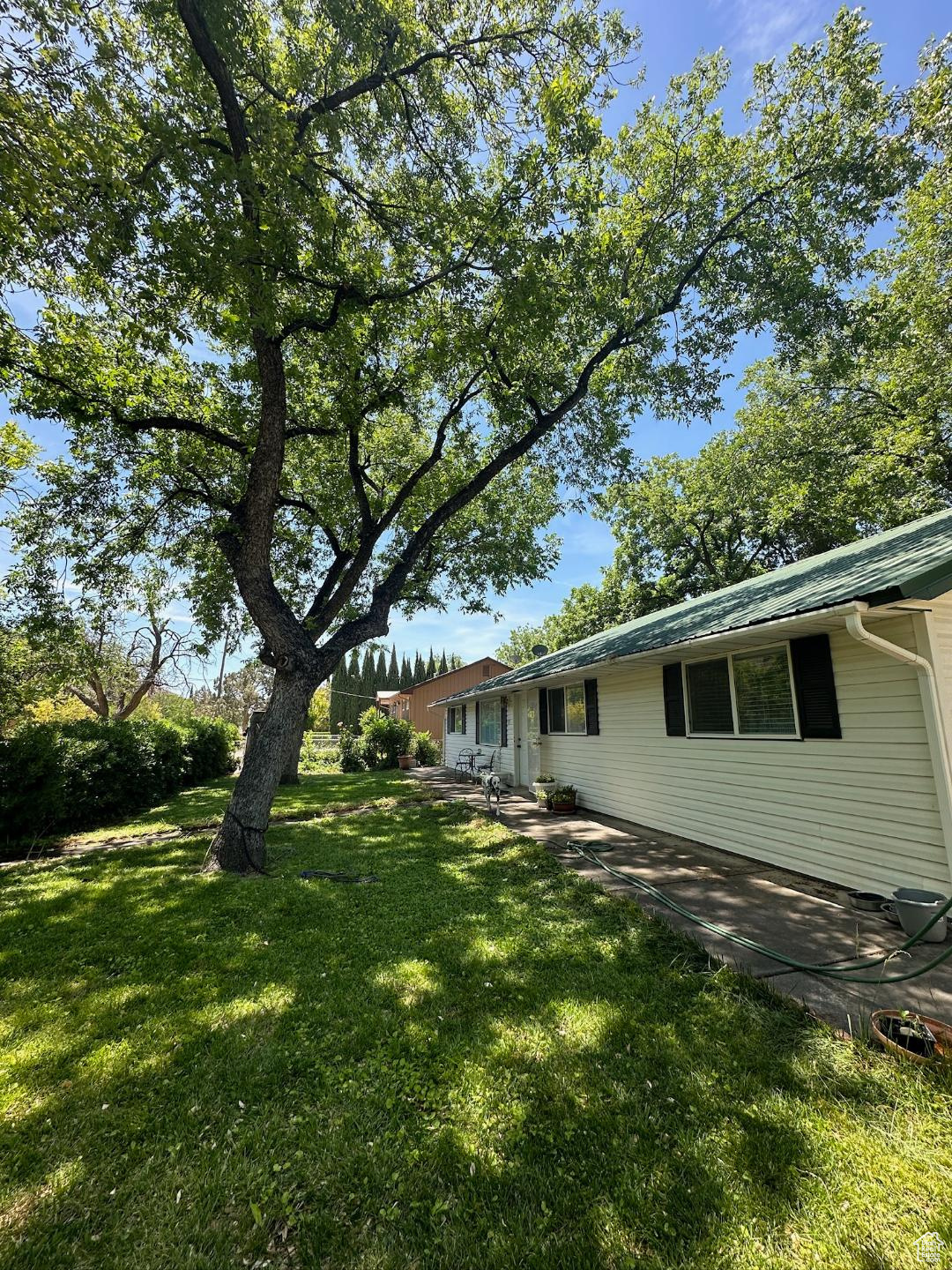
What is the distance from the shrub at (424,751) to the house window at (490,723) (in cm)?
626

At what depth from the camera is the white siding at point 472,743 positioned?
1400 centimetres

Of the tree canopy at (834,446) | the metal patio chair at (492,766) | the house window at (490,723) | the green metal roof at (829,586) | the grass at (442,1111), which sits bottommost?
the grass at (442,1111)

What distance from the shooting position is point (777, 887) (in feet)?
16.8

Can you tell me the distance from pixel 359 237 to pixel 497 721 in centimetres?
1183

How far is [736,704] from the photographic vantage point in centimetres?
630

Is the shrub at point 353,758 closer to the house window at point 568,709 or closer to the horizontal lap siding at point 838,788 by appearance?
the house window at point 568,709

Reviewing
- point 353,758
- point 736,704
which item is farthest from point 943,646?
point 353,758

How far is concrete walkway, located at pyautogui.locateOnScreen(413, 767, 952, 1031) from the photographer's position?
10.4ft

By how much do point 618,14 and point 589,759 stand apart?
10.5 meters

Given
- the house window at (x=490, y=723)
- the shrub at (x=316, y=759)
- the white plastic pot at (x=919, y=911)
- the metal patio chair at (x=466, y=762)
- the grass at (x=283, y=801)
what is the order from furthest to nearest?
the shrub at (x=316, y=759) → the metal patio chair at (x=466, y=762) → the house window at (x=490, y=723) → the grass at (x=283, y=801) → the white plastic pot at (x=919, y=911)

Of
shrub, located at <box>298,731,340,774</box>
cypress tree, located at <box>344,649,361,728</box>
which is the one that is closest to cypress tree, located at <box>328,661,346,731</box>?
cypress tree, located at <box>344,649,361,728</box>

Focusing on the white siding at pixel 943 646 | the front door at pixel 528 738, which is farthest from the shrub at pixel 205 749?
the white siding at pixel 943 646

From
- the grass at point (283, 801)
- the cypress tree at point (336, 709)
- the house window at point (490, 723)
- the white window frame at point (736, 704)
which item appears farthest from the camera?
the cypress tree at point (336, 709)

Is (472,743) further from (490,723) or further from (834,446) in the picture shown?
(834,446)
